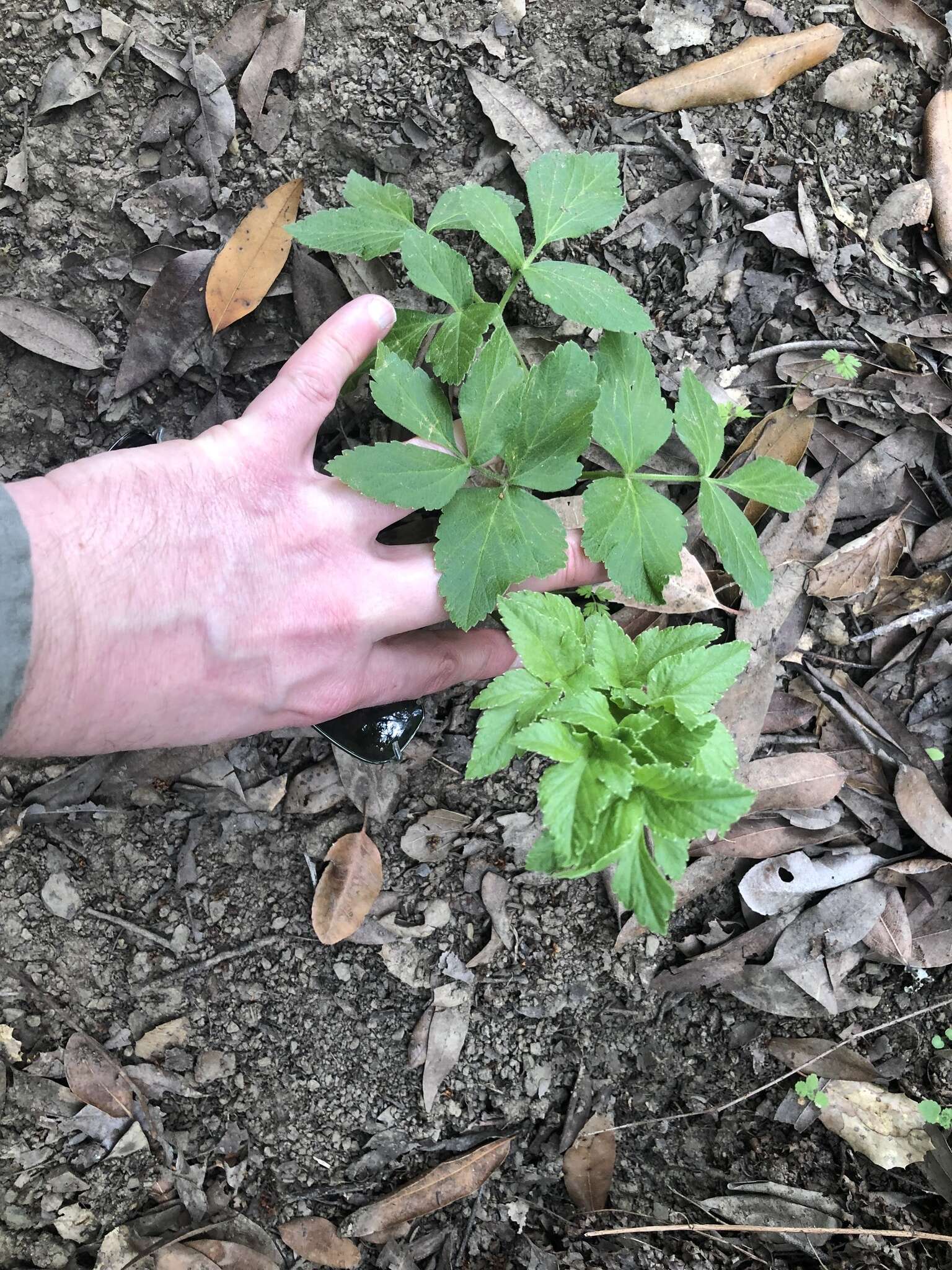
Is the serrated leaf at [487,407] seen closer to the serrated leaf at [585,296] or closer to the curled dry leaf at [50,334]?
the serrated leaf at [585,296]

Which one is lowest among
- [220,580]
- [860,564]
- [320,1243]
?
[320,1243]

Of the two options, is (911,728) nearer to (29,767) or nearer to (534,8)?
(534,8)

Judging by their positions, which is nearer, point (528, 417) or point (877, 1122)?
point (528, 417)

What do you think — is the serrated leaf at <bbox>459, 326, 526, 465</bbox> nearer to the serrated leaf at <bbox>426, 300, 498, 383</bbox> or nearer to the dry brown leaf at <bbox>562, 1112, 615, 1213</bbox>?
the serrated leaf at <bbox>426, 300, 498, 383</bbox>

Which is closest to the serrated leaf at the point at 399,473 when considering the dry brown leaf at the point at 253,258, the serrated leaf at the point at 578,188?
the serrated leaf at the point at 578,188

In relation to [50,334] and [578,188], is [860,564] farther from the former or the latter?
[50,334]

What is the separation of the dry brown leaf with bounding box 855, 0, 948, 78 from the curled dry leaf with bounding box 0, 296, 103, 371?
2322 millimetres

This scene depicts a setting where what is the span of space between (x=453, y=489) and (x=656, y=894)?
95 cm

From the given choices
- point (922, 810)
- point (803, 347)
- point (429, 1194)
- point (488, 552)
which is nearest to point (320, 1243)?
point (429, 1194)

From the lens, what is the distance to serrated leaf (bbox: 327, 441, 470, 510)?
1.90 m

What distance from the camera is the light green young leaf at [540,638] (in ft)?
6.06

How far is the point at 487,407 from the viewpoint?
196 centimetres

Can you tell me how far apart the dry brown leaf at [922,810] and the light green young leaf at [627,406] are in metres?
1.31

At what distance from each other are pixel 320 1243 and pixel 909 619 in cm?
244
